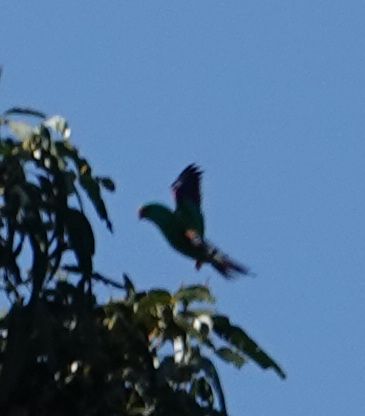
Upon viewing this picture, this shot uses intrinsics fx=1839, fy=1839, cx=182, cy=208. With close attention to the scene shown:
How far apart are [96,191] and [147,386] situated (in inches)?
20.6

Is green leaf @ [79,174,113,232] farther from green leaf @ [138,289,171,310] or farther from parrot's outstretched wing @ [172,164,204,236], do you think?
parrot's outstretched wing @ [172,164,204,236]

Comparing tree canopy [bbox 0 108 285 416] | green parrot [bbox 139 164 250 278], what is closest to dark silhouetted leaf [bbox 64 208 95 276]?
tree canopy [bbox 0 108 285 416]

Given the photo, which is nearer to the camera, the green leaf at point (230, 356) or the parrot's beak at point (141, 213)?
the green leaf at point (230, 356)

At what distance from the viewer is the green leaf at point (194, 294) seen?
4.06 meters

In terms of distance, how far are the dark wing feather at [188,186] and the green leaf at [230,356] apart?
1.95 m

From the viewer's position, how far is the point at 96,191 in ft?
13.5

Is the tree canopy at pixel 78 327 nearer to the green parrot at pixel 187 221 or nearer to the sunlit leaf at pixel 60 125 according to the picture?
the sunlit leaf at pixel 60 125

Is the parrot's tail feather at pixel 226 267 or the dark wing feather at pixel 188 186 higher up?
the dark wing feather at pixel 188 186

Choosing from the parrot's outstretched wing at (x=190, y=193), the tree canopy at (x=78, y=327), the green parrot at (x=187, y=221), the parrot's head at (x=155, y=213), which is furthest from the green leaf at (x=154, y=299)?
the parrot's head at (x=155, y=213)

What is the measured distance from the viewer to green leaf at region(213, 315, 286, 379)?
4.07m

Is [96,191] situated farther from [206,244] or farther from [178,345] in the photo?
[206,244]

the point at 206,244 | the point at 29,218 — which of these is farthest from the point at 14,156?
the point at 206,244

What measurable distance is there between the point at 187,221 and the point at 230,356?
215 cm

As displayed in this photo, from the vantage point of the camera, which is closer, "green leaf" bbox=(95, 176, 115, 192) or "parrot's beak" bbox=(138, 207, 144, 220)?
"green leaf" bbox=(95, 176, 115, 192)
